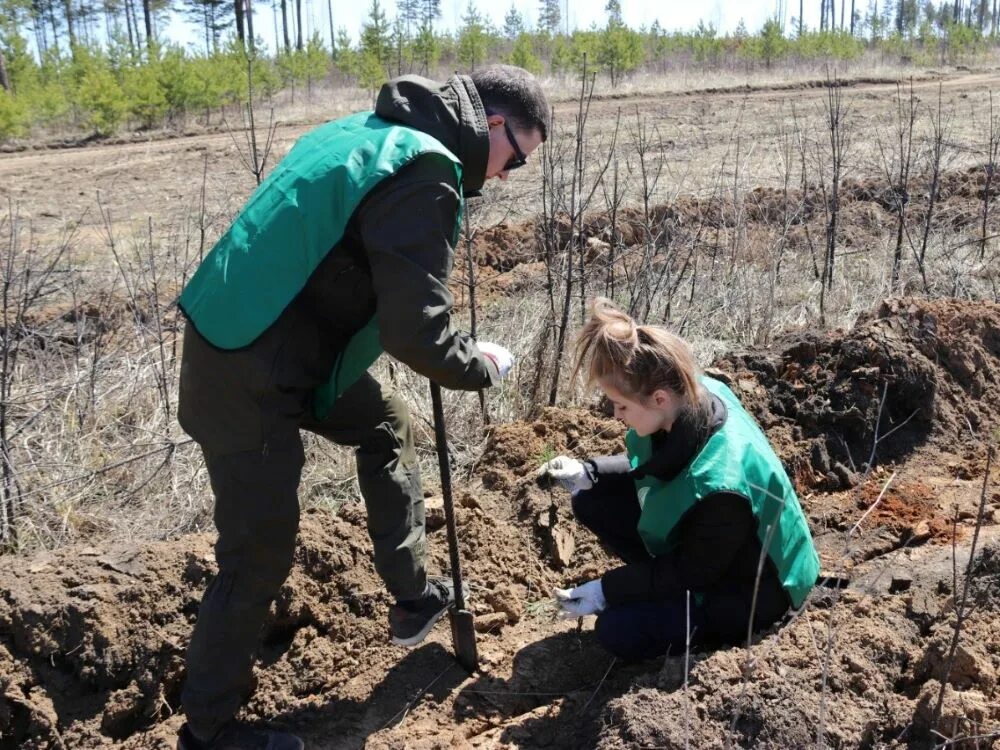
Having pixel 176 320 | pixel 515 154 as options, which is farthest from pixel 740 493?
pixel 176 320

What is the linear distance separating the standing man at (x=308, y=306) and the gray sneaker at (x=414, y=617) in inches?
19.2

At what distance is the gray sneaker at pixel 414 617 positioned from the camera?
3023 millimetres

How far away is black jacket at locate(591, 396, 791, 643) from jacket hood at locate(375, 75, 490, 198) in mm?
944

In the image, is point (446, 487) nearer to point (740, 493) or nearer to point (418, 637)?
point (418, 637)

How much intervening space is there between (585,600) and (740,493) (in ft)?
1.93

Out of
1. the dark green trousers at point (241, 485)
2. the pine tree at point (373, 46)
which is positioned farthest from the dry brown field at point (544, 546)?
the pine tree at point (373, 46)

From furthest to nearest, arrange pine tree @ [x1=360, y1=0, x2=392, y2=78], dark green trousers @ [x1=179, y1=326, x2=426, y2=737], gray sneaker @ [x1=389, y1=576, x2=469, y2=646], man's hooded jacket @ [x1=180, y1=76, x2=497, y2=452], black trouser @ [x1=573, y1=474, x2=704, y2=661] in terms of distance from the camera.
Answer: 1. pine tree @ [x1=360, y1=0, x2=392, y2=78]
2. gray sneaker @ [x1=389, y1=576, x2=469, y2=646]
3. black trouser @ [x1=573, y1=474, x2=704, y2=661]
4. dark green trousers @ [x1=179, y1=326, x2=426, y2=737]
5. man's hooded jacket @ [x1=180, y1=76, x2=497, y2=452]

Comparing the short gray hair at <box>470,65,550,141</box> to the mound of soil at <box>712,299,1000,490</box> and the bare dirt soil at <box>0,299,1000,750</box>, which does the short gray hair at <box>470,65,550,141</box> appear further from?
the mound of soil at <box>712,299,1000,490</box>

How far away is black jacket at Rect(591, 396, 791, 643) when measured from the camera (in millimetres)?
2631

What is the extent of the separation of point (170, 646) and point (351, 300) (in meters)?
1.40

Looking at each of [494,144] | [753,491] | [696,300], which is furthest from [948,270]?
[494,144]

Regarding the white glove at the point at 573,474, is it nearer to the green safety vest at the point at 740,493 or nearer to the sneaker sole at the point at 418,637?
the green safety vest at the point at 740,493

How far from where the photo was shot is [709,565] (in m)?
2.68

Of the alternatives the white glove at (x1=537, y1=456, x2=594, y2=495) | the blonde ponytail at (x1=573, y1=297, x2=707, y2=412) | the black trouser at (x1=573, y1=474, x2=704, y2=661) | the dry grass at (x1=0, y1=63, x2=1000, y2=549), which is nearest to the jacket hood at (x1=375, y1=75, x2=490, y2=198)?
the blonde ponytail at (x1=573, y1=297, x2=707, y2=412)
